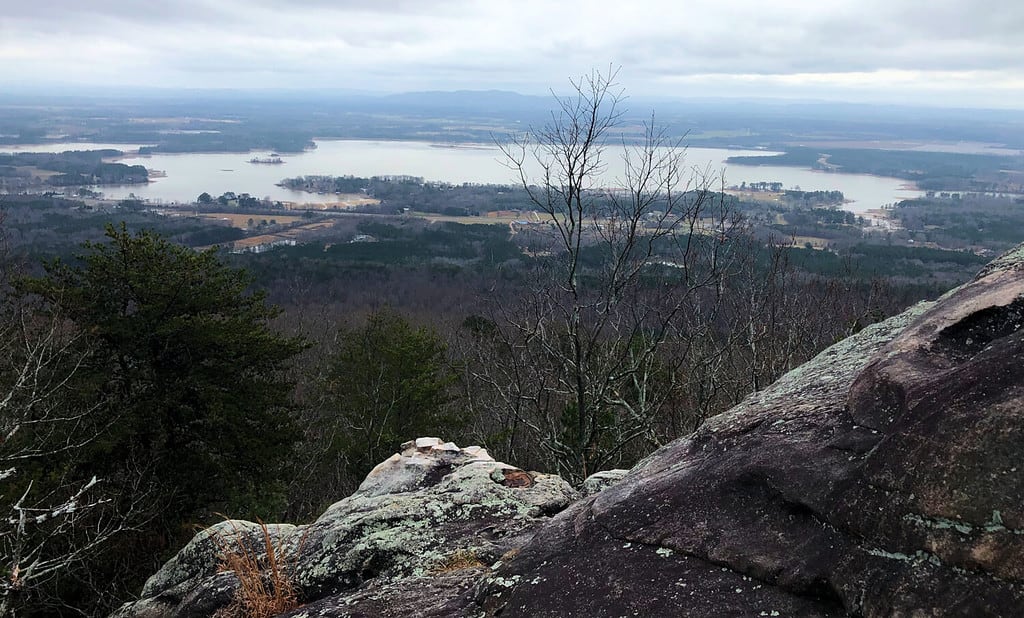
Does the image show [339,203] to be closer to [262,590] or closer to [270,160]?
[270,160]

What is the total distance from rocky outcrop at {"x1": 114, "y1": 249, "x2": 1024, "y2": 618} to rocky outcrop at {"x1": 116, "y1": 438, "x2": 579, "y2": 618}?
18 millimetres

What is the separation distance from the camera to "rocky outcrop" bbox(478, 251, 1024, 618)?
2541 mm

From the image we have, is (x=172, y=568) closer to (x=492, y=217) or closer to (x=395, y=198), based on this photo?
(x=492, y=217)

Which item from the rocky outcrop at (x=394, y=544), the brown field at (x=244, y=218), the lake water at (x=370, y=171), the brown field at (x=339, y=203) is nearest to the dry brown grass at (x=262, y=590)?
the rocky outcrop at (x=394, y=544)

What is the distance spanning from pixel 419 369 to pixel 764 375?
32.5 ft

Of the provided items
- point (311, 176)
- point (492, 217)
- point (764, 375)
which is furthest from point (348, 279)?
point (311, 176)

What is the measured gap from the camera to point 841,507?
298cm

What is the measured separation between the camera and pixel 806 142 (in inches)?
5989

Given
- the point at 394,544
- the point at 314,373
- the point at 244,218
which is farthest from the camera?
the point at 244,218

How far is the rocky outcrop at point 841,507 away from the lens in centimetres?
254

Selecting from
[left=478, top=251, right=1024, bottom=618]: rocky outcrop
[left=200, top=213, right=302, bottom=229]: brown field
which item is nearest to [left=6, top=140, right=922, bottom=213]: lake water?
[left=200, top=213, right=302, bottom=229]: brown field

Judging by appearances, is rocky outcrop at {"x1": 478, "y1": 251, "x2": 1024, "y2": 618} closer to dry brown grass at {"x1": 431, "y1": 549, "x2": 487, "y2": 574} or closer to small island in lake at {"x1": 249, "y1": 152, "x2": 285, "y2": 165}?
dry brown grass at {"x1": 431, "y1": 549, "x2": 487, "y2": 574}

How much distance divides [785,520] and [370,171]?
132 metres

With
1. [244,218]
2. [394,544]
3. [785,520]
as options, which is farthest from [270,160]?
[785,520]
